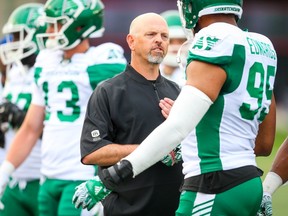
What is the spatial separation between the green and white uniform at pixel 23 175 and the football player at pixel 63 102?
0.23 meters

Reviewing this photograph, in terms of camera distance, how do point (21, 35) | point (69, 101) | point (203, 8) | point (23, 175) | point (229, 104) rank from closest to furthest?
point (229, 104), point (203, 8), point (69, 101), point (23, 175), point (21, 35)

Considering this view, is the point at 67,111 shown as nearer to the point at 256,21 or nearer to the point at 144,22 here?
the point at 144,22

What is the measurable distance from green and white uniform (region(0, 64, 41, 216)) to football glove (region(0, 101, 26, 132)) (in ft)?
0.16

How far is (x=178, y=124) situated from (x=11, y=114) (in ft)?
10.6

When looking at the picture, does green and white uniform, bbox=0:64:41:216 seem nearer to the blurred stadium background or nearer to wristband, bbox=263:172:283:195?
wristband, bbox=263:172:283:195

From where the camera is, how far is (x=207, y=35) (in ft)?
15.1

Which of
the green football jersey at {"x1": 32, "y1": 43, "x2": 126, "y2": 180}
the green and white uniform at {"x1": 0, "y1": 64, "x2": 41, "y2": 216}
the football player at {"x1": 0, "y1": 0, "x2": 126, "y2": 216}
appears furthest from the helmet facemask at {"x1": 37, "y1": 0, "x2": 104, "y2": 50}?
the green and white uniform at {"x1": 0, "y1": 64, "x2": 41, "y2": 216}

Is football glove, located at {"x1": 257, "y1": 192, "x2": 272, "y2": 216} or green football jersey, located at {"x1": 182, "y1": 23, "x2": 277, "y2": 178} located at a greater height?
green football jersey, located at {"x1": 182, "y1": 23, "x2": 277, "y2": 178}

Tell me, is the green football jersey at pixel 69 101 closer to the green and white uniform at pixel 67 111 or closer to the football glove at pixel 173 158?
the green and white uniform at pixel 67 111

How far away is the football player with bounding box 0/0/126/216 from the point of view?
6.77 meters

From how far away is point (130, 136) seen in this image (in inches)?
219

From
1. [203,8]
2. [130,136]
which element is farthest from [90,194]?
[203,8]

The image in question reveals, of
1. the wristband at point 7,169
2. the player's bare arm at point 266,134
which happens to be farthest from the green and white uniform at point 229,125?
the wristband at point 7,169

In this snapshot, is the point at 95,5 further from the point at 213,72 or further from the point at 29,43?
the point at 213,72
